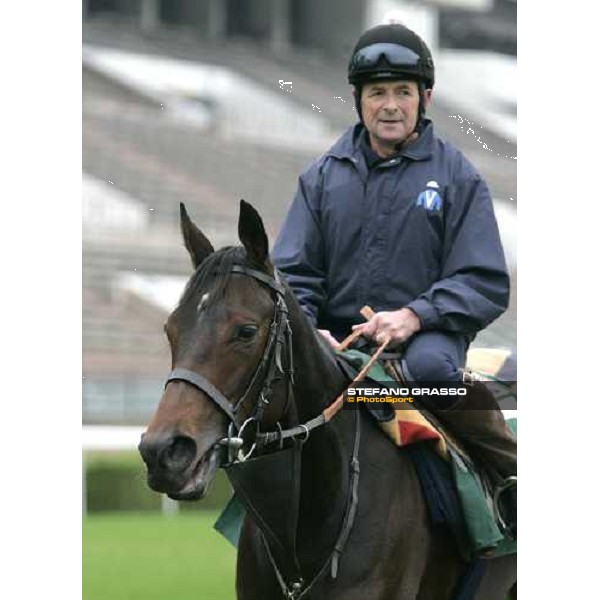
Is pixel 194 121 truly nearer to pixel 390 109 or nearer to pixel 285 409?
pixel 390 109

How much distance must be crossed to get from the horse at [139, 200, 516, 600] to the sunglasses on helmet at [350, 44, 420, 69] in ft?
3.24

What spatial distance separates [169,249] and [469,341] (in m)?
8.37

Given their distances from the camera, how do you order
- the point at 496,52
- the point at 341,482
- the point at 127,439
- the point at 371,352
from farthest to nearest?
the point at 127,439, the point at 496,52, the point at 371,352, the point at 341,482

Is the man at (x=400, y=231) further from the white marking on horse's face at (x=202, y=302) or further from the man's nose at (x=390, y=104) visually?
the white marking on horse's face at (x=202, y=302)

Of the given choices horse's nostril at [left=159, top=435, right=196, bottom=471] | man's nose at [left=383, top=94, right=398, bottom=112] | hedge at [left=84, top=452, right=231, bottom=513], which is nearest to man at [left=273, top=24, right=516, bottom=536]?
man's nose at [left=383, top=94, right=398, bottom=112]

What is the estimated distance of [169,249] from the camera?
12.8 metres

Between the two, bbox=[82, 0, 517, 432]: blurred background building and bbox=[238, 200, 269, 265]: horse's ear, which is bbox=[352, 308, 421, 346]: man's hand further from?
bbox=[82, 0, 517, 432]: blurred background building

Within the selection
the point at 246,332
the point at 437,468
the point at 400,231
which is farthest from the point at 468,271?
the point at 246,332

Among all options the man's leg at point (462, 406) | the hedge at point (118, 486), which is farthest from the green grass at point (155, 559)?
the man's leg at point (462, 406)

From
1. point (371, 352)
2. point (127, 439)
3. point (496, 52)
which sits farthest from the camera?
point (127, 439)
